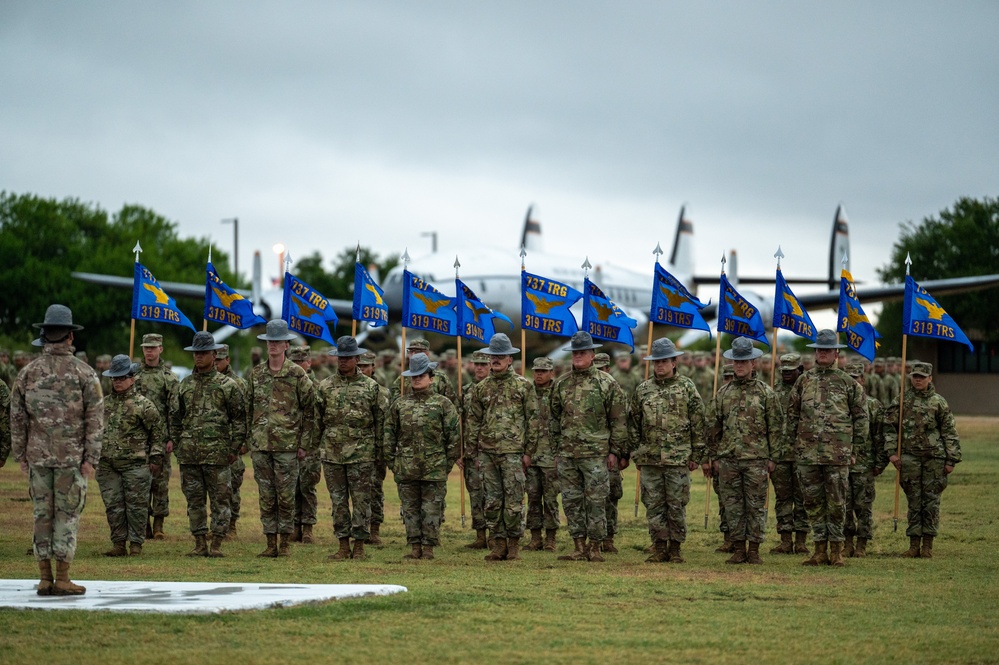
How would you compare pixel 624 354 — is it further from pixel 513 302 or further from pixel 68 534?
pixel 68 534

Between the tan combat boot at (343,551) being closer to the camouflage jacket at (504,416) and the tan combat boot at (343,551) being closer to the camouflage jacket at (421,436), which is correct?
the camouflage jacket at (421,436)

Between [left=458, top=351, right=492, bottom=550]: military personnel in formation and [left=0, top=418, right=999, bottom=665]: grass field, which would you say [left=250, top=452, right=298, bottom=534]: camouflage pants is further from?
[left=458, top=351, right=492, bottom=550]: military personnel in formation

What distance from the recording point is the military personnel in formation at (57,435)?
9.58m

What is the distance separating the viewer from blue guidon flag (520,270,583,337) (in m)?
15.3

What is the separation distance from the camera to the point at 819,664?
7.45 m

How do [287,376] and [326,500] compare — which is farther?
[326,500]

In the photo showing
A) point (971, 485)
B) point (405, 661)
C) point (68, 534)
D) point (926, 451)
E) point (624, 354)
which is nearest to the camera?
point (405, 661)

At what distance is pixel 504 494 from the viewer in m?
12.6

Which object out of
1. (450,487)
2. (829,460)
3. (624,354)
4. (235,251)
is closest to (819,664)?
(829,460)

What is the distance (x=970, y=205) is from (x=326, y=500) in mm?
42332

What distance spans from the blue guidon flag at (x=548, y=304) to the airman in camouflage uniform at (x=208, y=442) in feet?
12.1

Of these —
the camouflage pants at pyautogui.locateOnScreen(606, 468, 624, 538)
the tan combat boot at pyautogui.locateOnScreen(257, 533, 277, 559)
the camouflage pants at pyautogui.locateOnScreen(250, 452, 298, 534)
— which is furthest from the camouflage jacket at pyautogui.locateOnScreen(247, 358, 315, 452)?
the camouflage pants at pyautogui.locateOnScreen(606, 468, 624, 538)

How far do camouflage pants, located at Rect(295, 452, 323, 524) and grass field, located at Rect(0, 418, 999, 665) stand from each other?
1.19ft

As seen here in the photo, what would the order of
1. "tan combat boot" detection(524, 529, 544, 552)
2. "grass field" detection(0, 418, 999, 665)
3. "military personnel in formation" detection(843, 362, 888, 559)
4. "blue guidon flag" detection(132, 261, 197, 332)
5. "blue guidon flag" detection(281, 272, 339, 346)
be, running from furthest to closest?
"blue guidon flag" detection(281, 272, 339, 346) < "blue guidon flag" detection(132, 261, 197, 332) < "tan combat boot" detection(524, 529, 544, 552) < "military personnel in formation" detection(843, 362, 888, 559) < "grass field" detection(0, 418, 999, 665)
